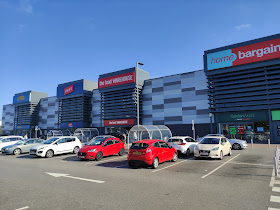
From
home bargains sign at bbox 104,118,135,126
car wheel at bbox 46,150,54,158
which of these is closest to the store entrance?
home bargains sign at bbox 104,118,135,126

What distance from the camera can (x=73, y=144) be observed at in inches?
720

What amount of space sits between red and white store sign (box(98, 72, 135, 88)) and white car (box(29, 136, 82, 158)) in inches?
773

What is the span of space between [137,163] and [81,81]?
37.3m

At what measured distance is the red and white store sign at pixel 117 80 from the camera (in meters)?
36.1

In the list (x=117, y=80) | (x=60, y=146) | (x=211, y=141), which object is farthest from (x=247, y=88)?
(x=60, y=146)

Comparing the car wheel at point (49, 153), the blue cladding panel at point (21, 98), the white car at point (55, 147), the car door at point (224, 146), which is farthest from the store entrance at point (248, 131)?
the blue cladding panel at point (21, 98)

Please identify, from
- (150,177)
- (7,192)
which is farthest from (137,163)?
(7,192)

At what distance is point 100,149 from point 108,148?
87 centimetres

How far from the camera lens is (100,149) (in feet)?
47.1

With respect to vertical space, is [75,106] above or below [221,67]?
below

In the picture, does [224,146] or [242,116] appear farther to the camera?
[242,116]

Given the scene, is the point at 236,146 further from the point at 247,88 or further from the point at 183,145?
the point at 247,88

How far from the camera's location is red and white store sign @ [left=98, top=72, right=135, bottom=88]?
118 feet

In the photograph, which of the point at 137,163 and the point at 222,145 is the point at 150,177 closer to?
the point at 137,163
